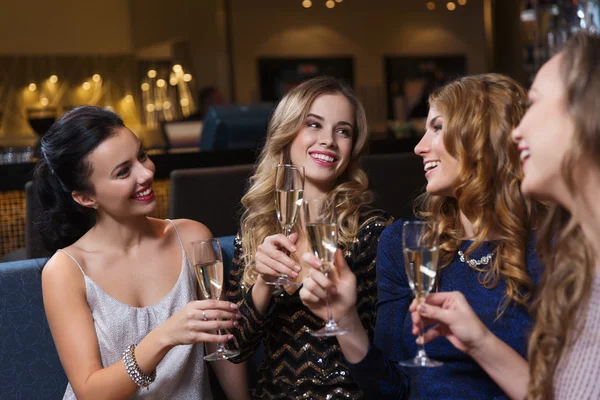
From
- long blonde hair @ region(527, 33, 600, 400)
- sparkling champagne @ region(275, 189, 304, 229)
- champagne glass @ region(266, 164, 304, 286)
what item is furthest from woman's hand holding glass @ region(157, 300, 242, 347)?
long blonde hair @ region(527, 33, 600, 400)

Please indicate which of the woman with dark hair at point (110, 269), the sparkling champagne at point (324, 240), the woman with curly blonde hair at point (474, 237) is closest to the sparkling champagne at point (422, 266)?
the sparkling champagne at point (324, 240)

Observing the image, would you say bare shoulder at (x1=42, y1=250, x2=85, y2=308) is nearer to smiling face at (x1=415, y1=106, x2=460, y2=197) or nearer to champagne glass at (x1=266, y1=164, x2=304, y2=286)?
champagne glass at (x1=266, y1=164, x2=304, y2=286)

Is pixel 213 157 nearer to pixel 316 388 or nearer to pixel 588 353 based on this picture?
pixel 316 388

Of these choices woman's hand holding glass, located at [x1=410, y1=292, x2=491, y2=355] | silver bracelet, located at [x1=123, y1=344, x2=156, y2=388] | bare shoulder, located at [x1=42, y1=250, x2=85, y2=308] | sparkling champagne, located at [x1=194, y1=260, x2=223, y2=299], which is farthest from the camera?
bare shoulder, located at [x1=42, y1=250, x2=85, y2=308]

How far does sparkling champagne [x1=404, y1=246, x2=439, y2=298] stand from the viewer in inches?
57.5

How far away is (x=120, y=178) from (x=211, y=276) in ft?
1.79

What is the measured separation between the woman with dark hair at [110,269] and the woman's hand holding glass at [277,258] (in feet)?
1.16

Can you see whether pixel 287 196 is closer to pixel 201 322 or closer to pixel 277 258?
pixel 277 258

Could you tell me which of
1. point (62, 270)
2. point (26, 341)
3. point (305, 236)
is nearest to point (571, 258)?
point (305, 236)

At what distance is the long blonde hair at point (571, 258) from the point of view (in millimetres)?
1312

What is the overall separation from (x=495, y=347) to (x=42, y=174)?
141cm

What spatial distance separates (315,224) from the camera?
5.13 ft

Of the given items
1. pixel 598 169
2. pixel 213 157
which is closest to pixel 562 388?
pixel 598 169

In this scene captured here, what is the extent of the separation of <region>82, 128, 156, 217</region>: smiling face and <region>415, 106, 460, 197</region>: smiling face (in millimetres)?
778
